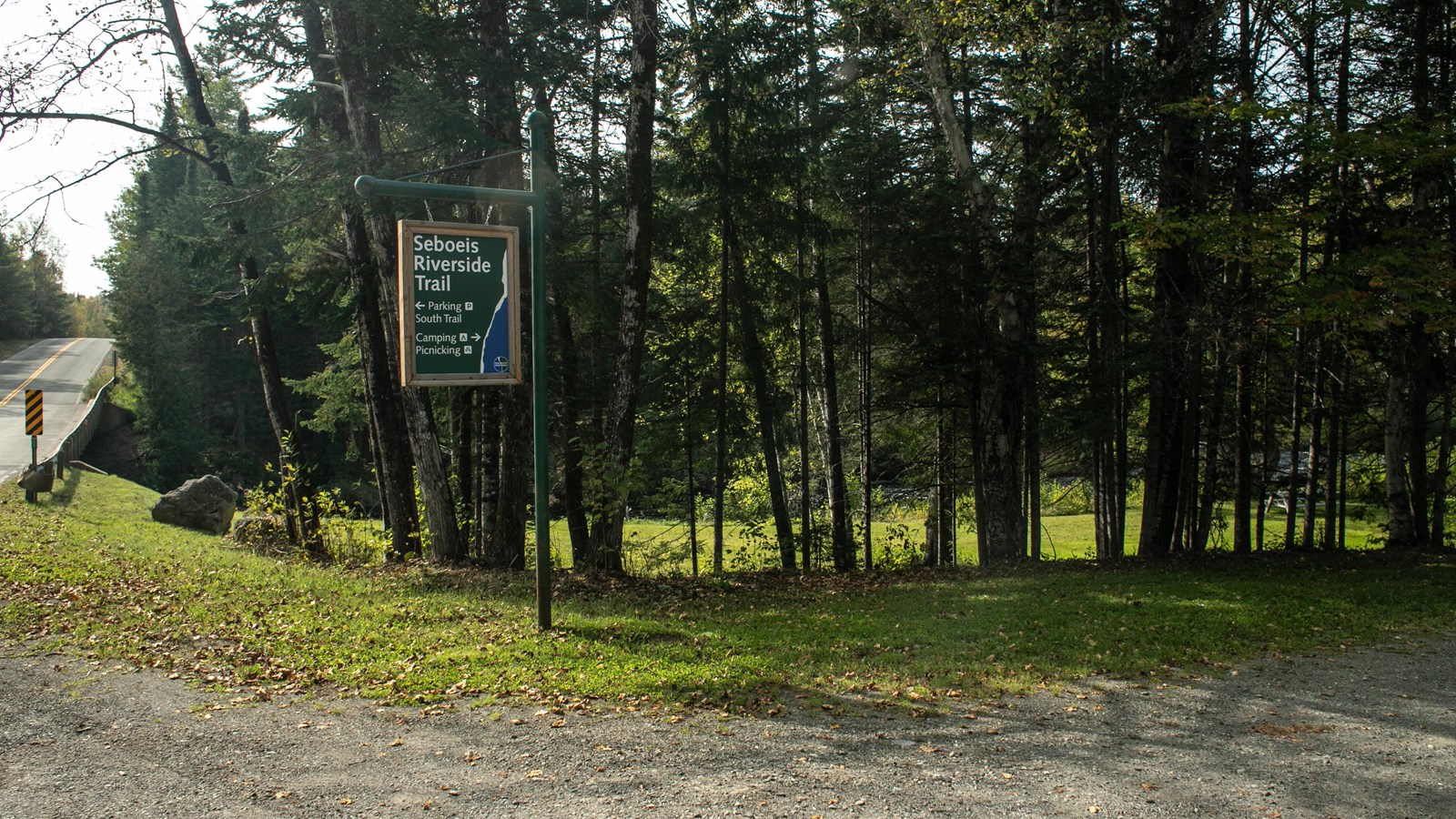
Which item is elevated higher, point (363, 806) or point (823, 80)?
point (823, 80)

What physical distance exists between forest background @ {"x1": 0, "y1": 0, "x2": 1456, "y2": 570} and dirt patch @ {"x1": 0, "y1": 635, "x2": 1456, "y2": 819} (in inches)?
232

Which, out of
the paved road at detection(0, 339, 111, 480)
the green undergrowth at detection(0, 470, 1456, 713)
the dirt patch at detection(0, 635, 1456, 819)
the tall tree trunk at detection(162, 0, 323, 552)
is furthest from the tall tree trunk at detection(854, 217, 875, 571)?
the paved road at detection(0, 339, 111, 480)

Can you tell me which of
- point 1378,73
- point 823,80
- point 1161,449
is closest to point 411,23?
point 823,80

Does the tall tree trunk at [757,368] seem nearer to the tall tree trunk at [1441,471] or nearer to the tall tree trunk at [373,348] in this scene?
the tall tree trunk at [373,348]

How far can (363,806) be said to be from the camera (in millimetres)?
4633

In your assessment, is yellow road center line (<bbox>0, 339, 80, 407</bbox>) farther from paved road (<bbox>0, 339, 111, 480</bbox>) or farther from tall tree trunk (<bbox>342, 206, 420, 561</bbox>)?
tall tree trunk (<bbox>342, 206, 420, 561</bbox>)

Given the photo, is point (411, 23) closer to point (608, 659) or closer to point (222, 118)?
point (608, 659)

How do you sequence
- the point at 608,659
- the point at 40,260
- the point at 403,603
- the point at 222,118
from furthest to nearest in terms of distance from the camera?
A: the point at 40,260
the point at 222,118
the point at 403,603
the point at 608,659

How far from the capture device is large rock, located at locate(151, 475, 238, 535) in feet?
63.1

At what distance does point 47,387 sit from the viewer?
A: 41.4m

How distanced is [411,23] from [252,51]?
10.2ft

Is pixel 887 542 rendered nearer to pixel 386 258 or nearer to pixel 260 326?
pixel 386 258

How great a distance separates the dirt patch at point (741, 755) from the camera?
4664mm

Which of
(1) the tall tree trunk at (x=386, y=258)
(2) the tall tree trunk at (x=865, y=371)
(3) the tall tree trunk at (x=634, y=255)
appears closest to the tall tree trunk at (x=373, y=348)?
(1) the tall tree trunk at (x=386, y=258)
